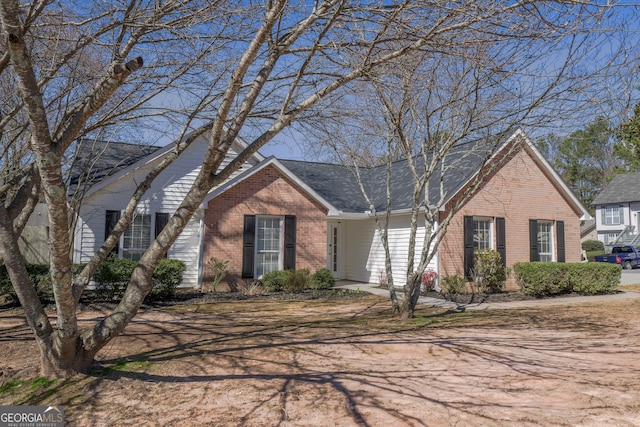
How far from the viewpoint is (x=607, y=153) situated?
46906 mm

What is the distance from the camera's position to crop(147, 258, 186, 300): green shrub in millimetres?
12008

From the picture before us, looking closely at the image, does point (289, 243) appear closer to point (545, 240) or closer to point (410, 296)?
point (410, 296)

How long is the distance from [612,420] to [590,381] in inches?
51.4

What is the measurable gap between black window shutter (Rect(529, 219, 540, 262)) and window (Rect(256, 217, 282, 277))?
8644 millimetres

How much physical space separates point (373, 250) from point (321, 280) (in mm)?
3127

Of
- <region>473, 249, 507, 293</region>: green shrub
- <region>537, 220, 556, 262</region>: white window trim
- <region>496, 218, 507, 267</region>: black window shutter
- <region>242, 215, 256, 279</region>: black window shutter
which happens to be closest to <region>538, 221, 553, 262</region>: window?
<region>537, 220, 556, 262</region>: white window trim

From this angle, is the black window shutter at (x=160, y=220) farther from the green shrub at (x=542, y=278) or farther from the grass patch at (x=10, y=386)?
the green shrub at (x=542, y=278)

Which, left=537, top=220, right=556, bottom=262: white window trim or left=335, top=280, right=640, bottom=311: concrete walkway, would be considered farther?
left=537, top=220, right=556, bottom=262: white window trim

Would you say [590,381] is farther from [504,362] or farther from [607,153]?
[607,153]

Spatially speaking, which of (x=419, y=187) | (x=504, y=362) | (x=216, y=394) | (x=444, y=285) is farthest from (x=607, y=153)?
(x=216, y=394)

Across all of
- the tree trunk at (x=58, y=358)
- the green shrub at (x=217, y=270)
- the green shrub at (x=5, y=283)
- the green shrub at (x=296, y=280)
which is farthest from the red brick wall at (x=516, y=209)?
the green shrub at (x=5, y=283)

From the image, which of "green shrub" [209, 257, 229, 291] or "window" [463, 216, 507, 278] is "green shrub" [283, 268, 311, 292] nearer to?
"green shrub" [209, 257, 229, 291]

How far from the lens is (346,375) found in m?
5.45

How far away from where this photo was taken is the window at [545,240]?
1670 cm
